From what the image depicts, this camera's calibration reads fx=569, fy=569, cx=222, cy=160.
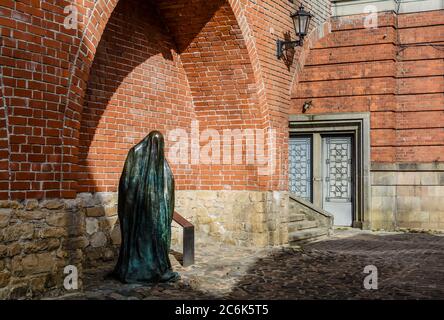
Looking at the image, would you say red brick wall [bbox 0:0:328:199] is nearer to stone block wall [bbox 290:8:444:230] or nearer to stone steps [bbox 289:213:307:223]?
stone steps [bbox 289:213:307:223]

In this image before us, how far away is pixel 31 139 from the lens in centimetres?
559

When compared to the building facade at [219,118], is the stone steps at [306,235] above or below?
below

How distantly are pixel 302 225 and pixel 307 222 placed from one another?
0.86 feet

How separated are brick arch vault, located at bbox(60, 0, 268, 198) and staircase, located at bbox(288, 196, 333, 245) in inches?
72.5

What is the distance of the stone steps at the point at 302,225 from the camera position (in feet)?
37.9

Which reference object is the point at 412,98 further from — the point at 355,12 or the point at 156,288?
the point at 156,288

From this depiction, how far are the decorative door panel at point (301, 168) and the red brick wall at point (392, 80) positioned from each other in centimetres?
113

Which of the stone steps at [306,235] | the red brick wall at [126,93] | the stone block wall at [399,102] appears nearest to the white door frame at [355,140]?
the stone block wall at [399,102]

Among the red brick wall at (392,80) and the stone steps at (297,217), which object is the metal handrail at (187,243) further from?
the red brick wall at (392,80)

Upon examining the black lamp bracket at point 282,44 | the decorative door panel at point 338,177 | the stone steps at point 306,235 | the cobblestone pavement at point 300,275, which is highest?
the black lamp bracket at point 282,44

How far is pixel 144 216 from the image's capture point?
6680 millimetres

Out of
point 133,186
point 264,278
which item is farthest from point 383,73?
point 133,186

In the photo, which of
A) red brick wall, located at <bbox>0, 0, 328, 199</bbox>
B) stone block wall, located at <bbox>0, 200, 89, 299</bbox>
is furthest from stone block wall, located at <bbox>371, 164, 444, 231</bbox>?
stone block wall, located at <bbox>0, 200, 89, 299</bbox>

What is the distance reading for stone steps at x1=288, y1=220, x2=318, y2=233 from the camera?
1155cm
